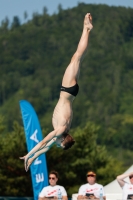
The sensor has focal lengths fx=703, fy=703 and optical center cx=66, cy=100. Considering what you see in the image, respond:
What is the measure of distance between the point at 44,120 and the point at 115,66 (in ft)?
118

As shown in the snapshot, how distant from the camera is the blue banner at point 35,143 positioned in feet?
69.4

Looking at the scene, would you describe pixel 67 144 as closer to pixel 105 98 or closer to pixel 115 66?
pixel 105 98

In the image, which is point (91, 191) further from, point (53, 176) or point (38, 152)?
point (38, 152)

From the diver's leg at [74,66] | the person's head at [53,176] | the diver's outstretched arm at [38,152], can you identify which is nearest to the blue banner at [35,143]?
the person's head at [53,176]

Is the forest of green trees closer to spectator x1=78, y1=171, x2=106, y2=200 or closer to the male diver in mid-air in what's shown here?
spectator x1=78, y1=171, x2=106, y2=200

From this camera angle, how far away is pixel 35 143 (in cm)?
2162

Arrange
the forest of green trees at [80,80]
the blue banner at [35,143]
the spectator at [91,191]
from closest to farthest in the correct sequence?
1. the spectator at [91,191]
2. the blue banner at [35,143]
3. the forest of green trees at [80,80]

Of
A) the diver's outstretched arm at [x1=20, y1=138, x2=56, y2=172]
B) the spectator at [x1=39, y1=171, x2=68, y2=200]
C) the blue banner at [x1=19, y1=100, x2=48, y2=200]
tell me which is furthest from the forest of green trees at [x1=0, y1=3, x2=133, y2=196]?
the diver's outstretched arm at [x1=20, y1=138, x2=56, y2=172]

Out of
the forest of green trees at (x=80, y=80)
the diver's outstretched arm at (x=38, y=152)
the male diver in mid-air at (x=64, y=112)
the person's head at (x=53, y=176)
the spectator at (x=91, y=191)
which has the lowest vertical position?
the spectator at (x=91, y=191)

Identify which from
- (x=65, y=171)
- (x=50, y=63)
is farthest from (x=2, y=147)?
(x=50, y=63)

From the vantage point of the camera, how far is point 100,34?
199 m

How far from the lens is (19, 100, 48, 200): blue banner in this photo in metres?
21.1

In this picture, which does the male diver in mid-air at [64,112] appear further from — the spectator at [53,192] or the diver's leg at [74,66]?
the spectator at [53,192]

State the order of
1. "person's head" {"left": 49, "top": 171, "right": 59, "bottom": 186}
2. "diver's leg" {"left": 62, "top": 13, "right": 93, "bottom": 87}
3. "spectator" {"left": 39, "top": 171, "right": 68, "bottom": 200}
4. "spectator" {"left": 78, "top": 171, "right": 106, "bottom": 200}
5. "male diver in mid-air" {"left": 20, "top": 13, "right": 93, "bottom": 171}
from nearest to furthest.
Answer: "male diver in mid-air" {"left": 20, "top": 13, "right": 93, "bottom": 171} → "diver's leg" {"left": 62, "top": 13, "right": 93, "bottom": 87} → "person's head" {"left": 49, "top": 171, "right": 59, "bottom": 186} → "spectator" {"left": 39, "top": 171, "right": 68, "bottom": 200} → "spectator" {"left": 78, "top": 171, "right": 106, "bottom": 200}
